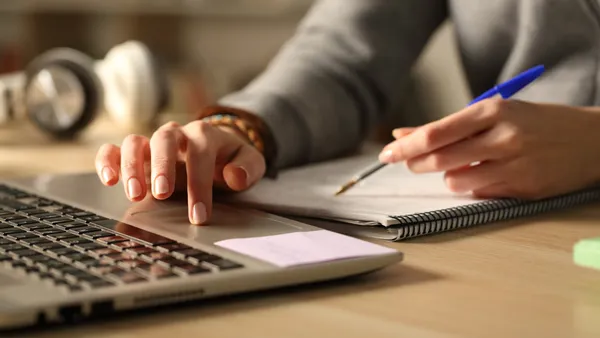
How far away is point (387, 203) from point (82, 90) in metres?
0.68

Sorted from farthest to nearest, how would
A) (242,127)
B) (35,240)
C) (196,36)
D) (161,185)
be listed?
(196,36) < (242,127) < (161,185) < (35,240)

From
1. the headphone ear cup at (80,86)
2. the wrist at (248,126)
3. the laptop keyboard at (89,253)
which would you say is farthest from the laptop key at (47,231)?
the headphone ear cup at (80,86)

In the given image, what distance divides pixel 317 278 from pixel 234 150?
0.30 metres

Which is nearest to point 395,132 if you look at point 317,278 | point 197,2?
point 317,278

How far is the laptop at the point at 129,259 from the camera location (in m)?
0.44

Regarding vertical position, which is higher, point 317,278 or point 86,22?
point 86,22

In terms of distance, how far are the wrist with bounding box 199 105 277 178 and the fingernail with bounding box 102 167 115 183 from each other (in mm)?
198

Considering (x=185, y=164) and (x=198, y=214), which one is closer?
(x=198, y=214)

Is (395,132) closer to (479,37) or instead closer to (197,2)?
(479,37)

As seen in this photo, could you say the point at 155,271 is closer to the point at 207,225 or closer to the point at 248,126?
the point at 207,225

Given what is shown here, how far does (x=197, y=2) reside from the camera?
281 centimetres

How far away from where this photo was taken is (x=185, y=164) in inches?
29.0

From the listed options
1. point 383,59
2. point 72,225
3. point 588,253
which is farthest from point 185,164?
point 383,59

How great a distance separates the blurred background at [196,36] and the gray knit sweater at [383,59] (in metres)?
1.10
